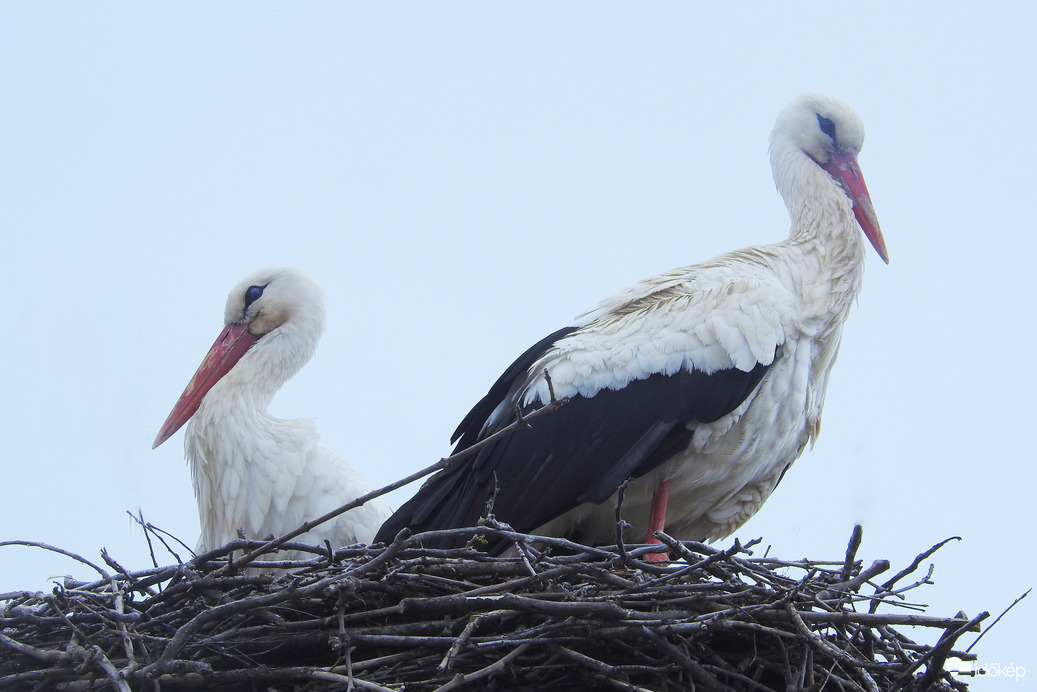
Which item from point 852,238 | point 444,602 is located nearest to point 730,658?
point 444,602

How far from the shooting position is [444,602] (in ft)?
8.82

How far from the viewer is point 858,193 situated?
4.18 meters

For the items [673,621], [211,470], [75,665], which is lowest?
[673,621]

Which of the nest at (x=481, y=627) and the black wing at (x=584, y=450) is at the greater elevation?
the black wing at (x=584, y=450)

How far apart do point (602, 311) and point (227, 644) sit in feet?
4.89

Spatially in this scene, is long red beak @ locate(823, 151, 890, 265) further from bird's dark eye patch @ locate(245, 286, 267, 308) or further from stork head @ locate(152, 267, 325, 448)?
bird's dark eye patch @ locate(245, 286, 267, 308)

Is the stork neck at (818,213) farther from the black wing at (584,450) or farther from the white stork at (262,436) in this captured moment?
the white stork at (262,436)

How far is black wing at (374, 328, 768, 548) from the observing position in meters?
3.32

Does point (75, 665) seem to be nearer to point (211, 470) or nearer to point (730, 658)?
point (730, 658)

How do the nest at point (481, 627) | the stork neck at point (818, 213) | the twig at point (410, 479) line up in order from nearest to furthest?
the twig at point (410, 479) → the nest at point (481, 627) → the stork neck at point (818, 213)

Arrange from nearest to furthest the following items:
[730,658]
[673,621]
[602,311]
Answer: [673,621] < [730,658] < [602,311]

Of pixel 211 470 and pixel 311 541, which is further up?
pixel 211 470

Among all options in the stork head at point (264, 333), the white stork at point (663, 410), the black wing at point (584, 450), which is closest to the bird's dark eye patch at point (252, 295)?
the stork head at point (264, 333)

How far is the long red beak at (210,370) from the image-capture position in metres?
4.64
